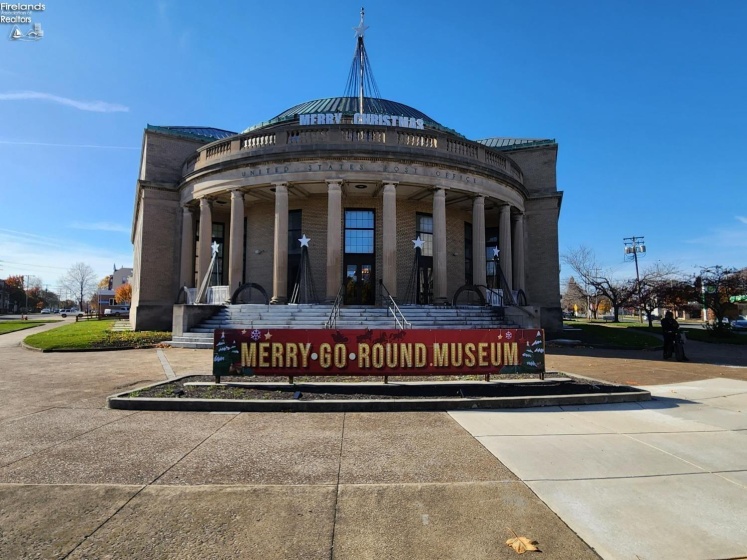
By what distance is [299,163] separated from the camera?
21484 millimetres

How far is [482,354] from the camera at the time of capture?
30.5ft

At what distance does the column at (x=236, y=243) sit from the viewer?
845 inches

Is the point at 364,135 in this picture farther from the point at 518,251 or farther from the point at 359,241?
the point at 518,251

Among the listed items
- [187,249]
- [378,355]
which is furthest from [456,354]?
[187,249]

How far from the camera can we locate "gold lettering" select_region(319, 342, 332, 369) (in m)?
8.94

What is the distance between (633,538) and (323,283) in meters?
21.2

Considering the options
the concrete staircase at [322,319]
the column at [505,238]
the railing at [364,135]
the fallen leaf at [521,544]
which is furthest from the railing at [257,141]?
the fallen leaf at [521,544]

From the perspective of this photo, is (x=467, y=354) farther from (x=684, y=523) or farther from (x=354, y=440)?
(x=684, y=523)

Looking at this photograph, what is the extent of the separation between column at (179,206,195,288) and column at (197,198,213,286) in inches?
65.1

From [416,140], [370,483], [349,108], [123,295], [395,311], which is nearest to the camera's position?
[370,483]

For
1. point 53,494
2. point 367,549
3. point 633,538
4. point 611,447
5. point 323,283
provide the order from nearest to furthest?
point 367,549
point 633,538
point 53,494
point 611,447
point 323,283

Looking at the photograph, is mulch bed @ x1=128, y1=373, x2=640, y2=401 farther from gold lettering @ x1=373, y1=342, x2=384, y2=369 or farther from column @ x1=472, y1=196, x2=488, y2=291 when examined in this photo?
column @ x1=472, y1=196, x2=488, y2=291

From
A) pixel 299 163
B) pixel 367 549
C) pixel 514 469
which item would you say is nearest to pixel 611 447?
pixel 514 469

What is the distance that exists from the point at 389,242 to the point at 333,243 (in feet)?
9.17
